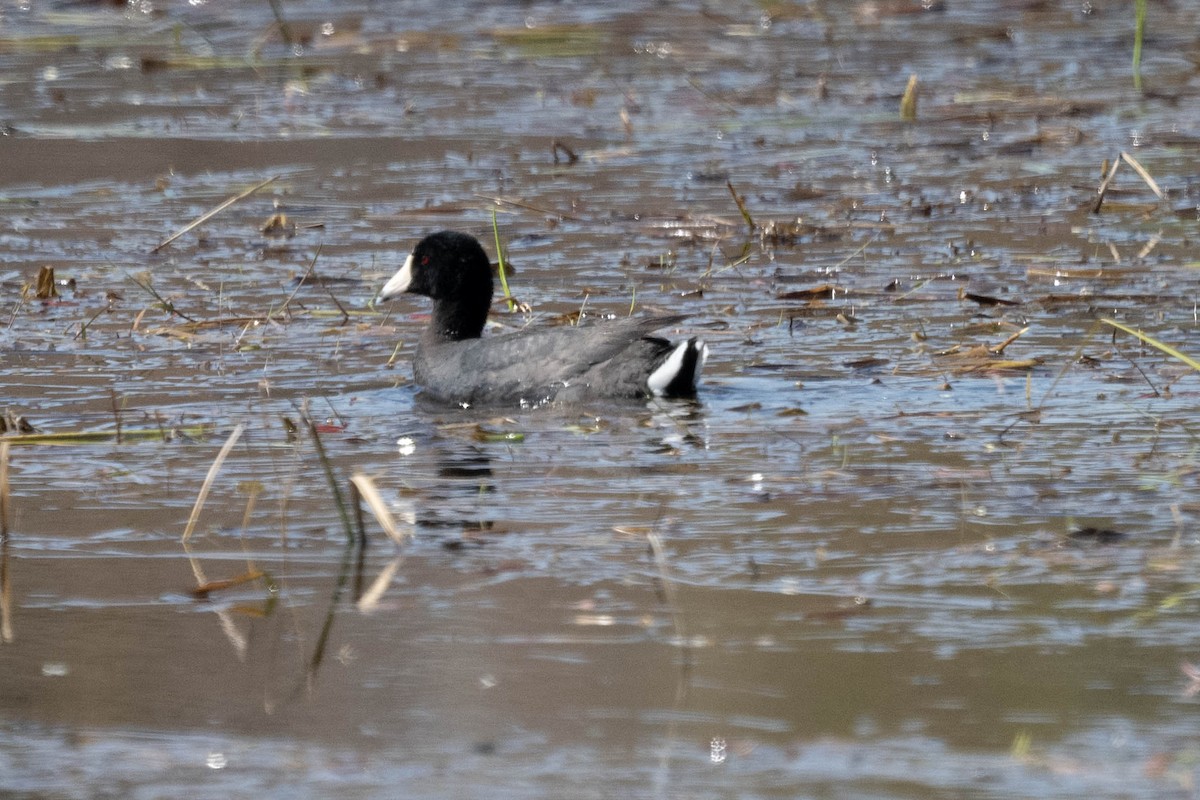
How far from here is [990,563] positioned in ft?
17.1

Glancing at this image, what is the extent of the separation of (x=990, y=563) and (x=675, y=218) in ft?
19.7

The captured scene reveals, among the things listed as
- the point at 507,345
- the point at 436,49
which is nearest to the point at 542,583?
the point at 507,345

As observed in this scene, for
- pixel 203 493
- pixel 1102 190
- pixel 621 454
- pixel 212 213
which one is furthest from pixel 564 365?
pixel 1102 190

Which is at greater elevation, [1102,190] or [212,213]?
[212,213]

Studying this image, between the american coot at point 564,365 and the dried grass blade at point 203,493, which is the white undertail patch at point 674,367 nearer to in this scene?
the american coot at point 564,365

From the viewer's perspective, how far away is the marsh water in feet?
13.8

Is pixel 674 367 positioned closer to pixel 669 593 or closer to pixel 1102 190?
pixel 669 593

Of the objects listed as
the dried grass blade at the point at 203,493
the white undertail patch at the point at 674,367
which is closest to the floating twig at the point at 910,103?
the white undertail patch at the point at 674,367

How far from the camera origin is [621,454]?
6.79 m

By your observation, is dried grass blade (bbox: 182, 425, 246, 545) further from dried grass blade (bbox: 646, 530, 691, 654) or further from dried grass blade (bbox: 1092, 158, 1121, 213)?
dried grass blade (bbox: 1092, 158, 1121, 213)

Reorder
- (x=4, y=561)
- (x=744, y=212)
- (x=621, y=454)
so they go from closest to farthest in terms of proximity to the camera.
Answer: (x=4, y=561) → (x=621, y=454) → (x=744, y=212)

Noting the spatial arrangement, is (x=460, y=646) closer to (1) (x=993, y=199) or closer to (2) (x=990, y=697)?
(2) (x=990, y=697)

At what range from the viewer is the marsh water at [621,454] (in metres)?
4.21

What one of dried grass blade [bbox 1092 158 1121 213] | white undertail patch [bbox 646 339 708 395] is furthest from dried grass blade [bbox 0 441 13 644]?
dried grass blade [bbox 1092 158 1121 213]
